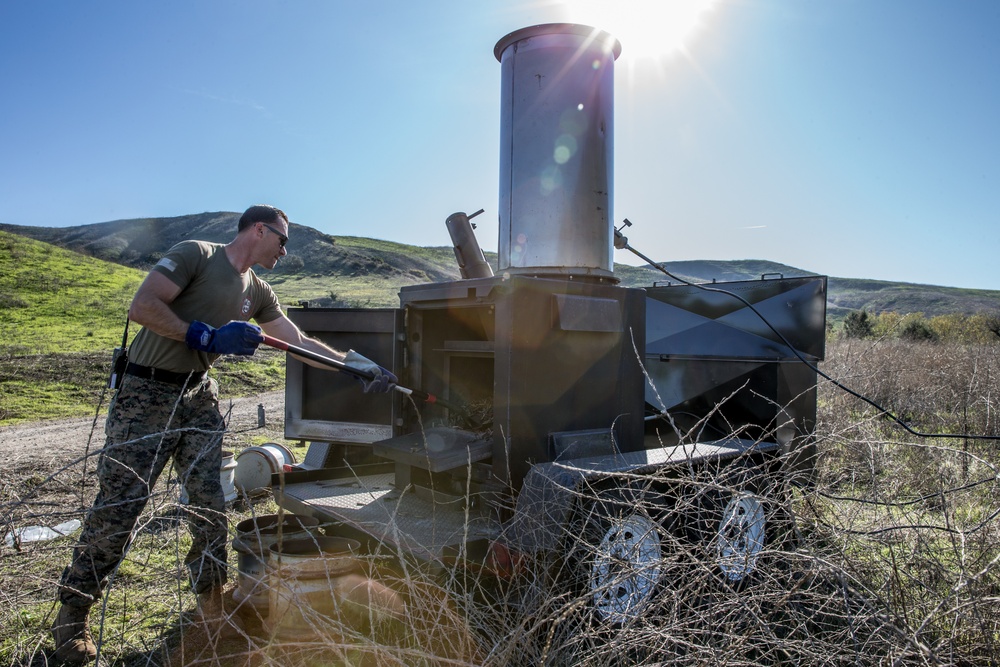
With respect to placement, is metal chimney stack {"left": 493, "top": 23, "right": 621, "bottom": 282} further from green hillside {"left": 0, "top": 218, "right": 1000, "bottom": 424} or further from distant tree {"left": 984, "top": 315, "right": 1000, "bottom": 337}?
distant tree {"left": 984, "top": 315, "right": 1000, "bottom": 337}

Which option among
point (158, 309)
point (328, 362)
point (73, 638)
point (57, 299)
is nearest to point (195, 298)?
point (158, 309)

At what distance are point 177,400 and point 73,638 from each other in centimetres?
125

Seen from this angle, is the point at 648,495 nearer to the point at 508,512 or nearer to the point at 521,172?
the point at 508,512

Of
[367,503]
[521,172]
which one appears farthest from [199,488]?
[521,172]

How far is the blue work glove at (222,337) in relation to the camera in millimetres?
3297

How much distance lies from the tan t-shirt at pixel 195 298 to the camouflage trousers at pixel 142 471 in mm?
142

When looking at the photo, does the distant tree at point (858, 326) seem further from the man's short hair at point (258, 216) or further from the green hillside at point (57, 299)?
the green hillside at point (57, 299)

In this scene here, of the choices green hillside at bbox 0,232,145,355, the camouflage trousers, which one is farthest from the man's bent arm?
green hillside at bbox 0,232,145,355

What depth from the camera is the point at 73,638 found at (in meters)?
3.12

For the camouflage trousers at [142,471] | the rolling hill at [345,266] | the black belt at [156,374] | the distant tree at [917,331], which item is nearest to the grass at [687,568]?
the camouflage trousers at [142,471]

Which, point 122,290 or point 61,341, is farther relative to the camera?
point 122,290

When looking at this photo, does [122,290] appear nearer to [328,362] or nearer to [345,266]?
[345,266]

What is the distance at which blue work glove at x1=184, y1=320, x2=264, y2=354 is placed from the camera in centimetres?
330

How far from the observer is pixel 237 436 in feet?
27.5
